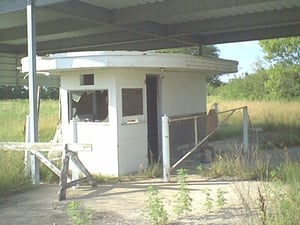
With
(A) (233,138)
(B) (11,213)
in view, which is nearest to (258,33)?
(A) (233,138)

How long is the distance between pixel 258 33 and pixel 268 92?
29162 millimetres

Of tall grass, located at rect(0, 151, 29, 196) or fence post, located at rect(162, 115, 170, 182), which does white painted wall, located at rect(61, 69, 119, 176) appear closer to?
tall grass, located at rect(0, 151, 29, 196)

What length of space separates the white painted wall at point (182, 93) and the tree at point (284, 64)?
82.7 feet

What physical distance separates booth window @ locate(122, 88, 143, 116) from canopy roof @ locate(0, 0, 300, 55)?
2173 mm

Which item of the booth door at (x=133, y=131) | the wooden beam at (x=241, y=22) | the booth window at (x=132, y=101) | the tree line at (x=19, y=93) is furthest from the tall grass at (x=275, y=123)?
the tree line at (x=19, y=93)

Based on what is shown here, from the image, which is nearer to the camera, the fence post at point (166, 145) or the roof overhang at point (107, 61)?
the fence post at point (166, 145)

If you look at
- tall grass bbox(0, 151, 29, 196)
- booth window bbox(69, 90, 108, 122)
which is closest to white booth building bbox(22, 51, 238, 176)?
booth window bbox(69, 90, 108, 122)

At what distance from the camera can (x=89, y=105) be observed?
1173 centimetres

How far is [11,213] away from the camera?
26.4ft

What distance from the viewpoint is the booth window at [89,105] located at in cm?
1155

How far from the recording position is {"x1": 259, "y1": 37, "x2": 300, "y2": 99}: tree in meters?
38.9

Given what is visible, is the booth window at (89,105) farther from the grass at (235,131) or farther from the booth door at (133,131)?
the grass at (235,131)

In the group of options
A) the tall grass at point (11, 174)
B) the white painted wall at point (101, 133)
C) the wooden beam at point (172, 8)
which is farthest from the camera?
the wooden beam at point (172, 8)

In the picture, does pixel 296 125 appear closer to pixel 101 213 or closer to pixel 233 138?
pixel 233 138
